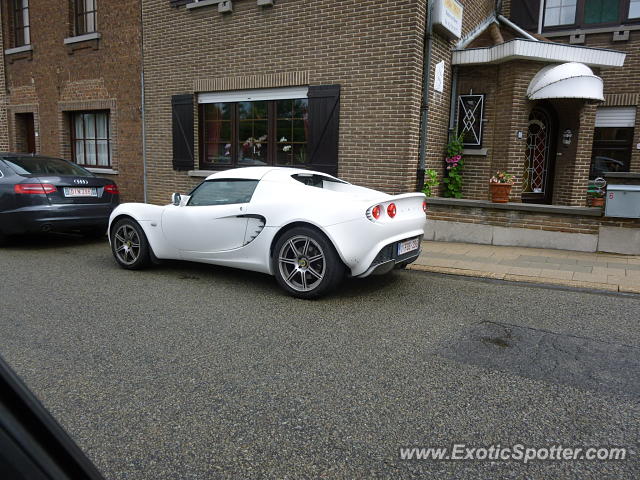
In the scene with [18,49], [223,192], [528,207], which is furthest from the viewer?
[18,49]

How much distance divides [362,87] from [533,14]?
6.71m

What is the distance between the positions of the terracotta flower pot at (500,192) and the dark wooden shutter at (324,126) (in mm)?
2849

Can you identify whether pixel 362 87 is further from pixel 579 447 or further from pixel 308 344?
pixel 579 447

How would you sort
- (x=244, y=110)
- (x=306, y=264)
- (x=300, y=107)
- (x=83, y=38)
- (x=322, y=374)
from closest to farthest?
1. (x=322, y=374)
2. (x=306, y=264)
3. (x=300, y=107)
4. (x=244, y=110)
5. (x=83, y=38)

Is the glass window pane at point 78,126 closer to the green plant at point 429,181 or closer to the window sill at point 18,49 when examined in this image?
the window sill at point 18,49

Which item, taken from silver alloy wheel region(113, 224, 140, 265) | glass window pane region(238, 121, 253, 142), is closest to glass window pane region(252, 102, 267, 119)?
glass window pane region(238, 121, 253, 142)

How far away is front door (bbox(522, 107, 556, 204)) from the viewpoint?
437 inches

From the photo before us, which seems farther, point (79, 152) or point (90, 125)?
point (79, 152)

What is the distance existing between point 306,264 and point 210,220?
140 cm

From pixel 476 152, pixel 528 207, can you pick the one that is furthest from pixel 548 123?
pixel 528 207

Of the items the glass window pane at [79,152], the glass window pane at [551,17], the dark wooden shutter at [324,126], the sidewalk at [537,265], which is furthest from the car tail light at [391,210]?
the glass window pane at [79,152]

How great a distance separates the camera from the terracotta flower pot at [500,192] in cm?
884

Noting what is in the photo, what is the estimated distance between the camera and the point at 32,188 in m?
8.02

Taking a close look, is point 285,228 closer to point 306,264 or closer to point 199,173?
point 306,264
